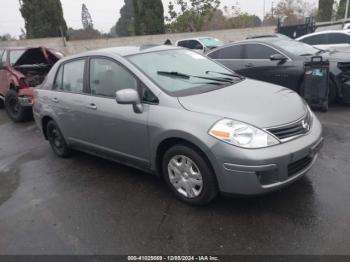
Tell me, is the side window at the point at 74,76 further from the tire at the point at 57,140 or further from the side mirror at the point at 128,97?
the side mirror at the point at 128,97

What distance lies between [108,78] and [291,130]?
224 cm

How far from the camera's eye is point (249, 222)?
3.22 metres

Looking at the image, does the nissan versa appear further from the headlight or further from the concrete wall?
the concrete wall

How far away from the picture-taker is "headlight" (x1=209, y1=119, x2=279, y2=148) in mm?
3031

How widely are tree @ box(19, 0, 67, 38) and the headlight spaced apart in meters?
23.0

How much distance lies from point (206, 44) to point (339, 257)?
14848mm

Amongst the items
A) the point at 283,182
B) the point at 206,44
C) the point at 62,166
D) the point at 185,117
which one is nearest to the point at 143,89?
the point at 185,117

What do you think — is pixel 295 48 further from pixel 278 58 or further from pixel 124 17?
pixel 124 17

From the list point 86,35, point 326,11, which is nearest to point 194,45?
point 326,11

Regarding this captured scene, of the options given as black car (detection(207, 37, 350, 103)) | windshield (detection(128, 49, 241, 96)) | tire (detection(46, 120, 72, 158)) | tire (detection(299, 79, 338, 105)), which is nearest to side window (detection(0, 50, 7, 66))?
tire (detection(46, 120, 72, 158))

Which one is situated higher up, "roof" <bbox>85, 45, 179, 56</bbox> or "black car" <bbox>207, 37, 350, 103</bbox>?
"roof" <bbox>85, 45, 179, 56</bbox>

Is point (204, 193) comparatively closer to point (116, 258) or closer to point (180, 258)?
point (180, 258)

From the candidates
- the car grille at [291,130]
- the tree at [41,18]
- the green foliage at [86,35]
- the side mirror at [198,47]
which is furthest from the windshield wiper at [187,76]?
the green foliage at [86,35]

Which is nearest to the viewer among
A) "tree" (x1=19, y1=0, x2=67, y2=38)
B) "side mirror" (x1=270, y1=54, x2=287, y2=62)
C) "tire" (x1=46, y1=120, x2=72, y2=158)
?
"tire" (x1=46, y1=120, x2=72, y2=158)
